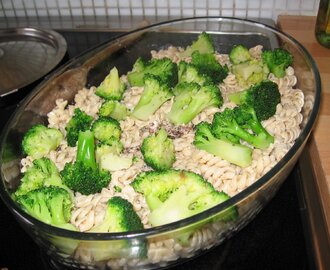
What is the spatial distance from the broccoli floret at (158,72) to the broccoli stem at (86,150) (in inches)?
11.4

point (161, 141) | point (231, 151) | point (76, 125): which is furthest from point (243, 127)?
point (76, 125)

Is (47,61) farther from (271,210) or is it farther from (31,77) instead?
(271,210)

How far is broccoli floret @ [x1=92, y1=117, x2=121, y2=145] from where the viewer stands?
105 cm

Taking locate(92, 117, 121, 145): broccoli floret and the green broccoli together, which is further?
locate(92, 117, 121, 145): broccoli floret

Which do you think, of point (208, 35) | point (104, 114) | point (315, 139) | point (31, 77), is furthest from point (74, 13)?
point (315, 139)

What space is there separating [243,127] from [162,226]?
365 mm

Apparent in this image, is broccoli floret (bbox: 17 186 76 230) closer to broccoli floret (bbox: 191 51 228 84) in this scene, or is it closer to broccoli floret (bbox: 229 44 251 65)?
broccoli floret (bbox: 191 51 228 84)

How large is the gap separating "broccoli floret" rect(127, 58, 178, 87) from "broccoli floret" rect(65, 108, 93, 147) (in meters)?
0.19

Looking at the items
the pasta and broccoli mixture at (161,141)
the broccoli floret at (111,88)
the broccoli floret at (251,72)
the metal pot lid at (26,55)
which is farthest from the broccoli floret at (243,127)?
the metal pot lid at (26,55)

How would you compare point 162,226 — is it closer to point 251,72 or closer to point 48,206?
point 48,206

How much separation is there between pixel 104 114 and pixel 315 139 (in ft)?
1.71

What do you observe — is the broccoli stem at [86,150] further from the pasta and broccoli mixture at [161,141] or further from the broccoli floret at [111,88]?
the broccoli floret at [111,88]

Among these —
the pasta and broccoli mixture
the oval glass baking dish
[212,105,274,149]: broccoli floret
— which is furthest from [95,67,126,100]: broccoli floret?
[212,105,274,149]: broccoli floret

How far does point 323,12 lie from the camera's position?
137cm
